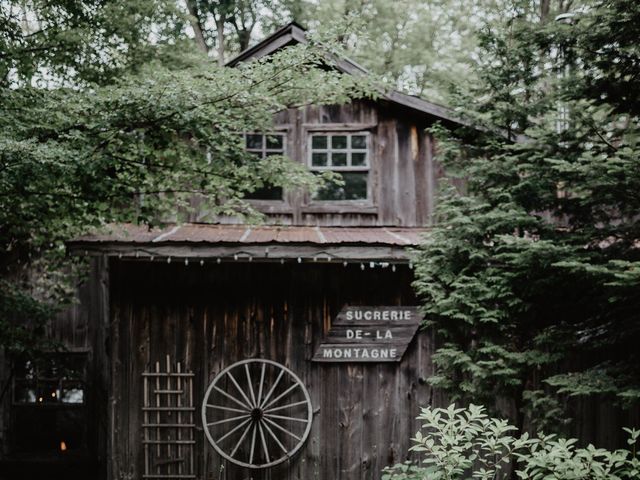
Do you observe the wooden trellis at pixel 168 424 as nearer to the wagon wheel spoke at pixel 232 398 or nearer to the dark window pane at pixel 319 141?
the wagon wheel spoke at pixel 232 398

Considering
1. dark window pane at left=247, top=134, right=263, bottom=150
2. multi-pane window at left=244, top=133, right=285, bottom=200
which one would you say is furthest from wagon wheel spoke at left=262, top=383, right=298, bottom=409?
dark window pane at left=247, top=134, right=263, bottom=150

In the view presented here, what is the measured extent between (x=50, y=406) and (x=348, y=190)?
750cm

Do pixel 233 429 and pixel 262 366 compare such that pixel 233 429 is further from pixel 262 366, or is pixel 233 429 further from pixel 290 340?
pixel 290 340

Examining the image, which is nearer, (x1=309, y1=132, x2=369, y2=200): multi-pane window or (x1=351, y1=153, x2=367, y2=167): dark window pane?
(x1=309, y1=132, x2=369, y2=200): multi-pane window

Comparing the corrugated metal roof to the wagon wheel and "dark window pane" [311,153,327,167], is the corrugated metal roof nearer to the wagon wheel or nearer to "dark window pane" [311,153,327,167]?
"dark window pane" [311,153,327,167]

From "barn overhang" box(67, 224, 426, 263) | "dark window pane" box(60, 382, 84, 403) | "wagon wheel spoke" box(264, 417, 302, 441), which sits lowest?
"dark window pane" box(60, 382, 84, 403)

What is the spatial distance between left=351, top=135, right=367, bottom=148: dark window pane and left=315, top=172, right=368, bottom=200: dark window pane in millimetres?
505

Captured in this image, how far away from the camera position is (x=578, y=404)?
934 cm

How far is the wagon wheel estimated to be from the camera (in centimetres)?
905

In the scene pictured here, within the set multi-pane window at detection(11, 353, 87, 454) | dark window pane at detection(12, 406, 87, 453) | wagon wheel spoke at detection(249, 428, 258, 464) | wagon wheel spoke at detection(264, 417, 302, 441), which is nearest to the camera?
wagon wheel spoke at detection(249, 428, 258, 464)

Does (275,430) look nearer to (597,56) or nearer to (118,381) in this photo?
(118,381)

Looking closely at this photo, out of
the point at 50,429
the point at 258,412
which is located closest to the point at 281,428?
the point at 258,412

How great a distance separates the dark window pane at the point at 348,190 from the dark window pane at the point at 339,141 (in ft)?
1.72

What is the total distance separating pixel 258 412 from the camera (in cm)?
906
